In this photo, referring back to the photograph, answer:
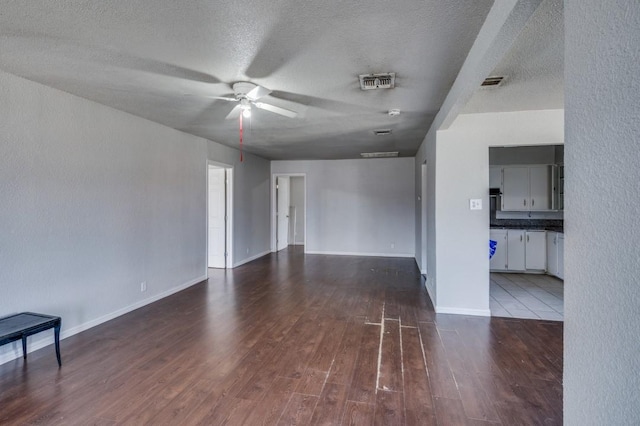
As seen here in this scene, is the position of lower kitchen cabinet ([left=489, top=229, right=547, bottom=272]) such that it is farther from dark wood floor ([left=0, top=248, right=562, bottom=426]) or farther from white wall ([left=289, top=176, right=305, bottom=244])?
white wall ([left=289, top=176, right=305, bottom=244])

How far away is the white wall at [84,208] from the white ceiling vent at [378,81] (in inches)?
110

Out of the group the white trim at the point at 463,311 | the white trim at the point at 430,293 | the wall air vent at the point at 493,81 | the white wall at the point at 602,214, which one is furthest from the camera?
the white trim at the point at 430,293

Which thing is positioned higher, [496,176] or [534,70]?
[534,70]

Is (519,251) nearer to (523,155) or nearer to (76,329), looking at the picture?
(523,155)

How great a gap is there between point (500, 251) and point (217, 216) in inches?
208

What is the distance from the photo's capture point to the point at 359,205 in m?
7.84

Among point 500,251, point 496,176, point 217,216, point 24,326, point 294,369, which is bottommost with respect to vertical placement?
point 294,369

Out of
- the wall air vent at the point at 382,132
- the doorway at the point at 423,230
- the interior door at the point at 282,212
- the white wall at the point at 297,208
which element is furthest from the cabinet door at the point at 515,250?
the white wall at the point at 297,208

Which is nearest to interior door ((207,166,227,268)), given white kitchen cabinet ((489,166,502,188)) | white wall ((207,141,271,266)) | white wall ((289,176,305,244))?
white wall ((207,141,271,266))

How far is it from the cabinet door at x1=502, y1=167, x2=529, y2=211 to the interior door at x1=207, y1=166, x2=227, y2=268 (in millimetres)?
5189

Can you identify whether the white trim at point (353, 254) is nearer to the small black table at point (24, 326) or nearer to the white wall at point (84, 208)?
the white wall at point (84, 208)

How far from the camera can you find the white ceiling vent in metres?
2.67

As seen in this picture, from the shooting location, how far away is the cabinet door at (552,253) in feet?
17.6

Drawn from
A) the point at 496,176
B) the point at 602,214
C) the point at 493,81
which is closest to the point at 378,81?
the point at 493,81
